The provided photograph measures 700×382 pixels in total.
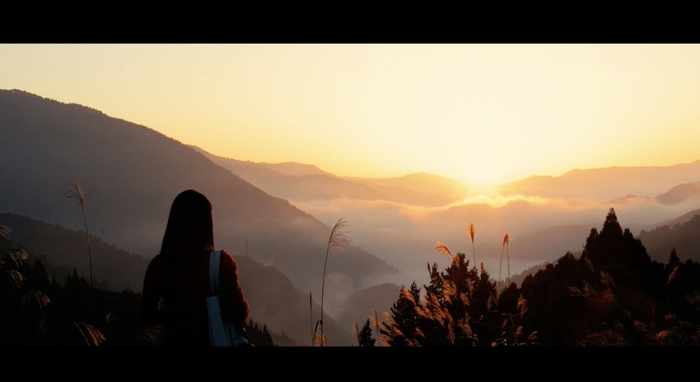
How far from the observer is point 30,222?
17612 cm

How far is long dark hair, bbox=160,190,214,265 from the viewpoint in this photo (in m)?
3.11

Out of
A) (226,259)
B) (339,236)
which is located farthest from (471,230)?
(226,259)

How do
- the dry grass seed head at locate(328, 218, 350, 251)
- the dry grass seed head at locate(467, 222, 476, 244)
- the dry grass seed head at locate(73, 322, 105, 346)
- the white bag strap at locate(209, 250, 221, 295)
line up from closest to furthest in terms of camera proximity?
the white bag strap at locate(209, 250, 221, 295) < the dry grass seed head at locate(73, 322, 105, 346) < the dry grass seed head at locate(328, 218, 350, 251) < the dry grass seed head at locate(467, 222, 476, 244)

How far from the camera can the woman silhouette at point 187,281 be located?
3072 mm

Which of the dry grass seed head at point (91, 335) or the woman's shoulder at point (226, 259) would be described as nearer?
the woman's shoulder at point (226, 259)

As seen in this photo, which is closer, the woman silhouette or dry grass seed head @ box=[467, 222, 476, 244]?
the woman silhouette

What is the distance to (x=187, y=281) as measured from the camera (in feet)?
10.2

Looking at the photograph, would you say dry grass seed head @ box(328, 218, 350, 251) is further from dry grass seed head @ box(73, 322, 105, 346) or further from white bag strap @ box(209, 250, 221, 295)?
white bag strap @ box(209, 250, 221, 295)

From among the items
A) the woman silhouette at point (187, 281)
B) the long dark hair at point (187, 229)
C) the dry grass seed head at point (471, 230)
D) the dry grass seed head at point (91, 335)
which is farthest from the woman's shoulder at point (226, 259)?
the dry grass seed head at point (471, 230)

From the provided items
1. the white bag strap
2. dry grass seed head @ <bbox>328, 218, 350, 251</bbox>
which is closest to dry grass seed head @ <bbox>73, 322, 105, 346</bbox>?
dry grass seed head @ <bbox>328, 218, 350, 251</bbox>

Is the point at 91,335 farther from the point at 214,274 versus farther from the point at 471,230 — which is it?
the point at 471,230

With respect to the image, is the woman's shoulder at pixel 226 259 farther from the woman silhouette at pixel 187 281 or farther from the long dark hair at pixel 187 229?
the long dark hair at pixel 187 229
